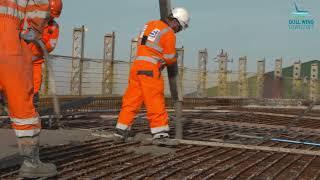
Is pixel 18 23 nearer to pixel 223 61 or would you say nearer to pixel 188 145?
pixel 188 145

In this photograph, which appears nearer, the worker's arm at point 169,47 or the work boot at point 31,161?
the work boot at point 31,161

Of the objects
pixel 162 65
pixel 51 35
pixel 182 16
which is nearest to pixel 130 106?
pixel 162 65

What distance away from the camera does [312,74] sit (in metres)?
24.2

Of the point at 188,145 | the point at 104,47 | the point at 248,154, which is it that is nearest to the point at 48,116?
the point at 188,145

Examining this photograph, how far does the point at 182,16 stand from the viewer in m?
5.91

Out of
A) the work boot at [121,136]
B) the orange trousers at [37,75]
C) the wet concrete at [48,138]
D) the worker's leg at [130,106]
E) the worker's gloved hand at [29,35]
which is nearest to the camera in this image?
the worker's gloved hand at [29,35]

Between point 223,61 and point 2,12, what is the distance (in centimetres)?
1688

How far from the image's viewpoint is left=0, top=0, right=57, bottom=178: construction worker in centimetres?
319

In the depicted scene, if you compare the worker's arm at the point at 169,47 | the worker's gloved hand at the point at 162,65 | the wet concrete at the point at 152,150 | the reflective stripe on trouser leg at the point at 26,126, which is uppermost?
the worker's arm at the point at 169,47

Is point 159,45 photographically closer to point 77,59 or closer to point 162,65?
point 162,65

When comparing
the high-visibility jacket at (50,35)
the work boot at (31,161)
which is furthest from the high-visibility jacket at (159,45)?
the work boot at (31,161)

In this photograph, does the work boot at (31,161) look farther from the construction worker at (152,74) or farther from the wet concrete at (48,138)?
the construction worker at (152,74)

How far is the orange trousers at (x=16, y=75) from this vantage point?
10.4 ft

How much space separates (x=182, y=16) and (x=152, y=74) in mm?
755
